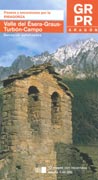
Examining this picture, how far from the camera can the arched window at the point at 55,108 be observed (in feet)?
53.2

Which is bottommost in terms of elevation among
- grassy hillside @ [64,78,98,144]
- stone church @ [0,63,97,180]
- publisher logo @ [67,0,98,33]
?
grassy hillside @ [64,78,98,144]

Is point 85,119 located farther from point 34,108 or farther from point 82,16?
point 82,16

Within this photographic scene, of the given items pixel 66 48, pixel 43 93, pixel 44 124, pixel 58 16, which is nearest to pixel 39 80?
pixel 43 93

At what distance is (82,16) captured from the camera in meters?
13.8

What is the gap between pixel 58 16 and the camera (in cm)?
1392

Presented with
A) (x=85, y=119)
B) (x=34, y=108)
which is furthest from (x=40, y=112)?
(x=85, y=119)

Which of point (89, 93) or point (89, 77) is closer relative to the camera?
point (89, 93)

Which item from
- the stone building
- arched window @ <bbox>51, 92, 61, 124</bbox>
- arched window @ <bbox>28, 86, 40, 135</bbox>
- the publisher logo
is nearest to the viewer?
the publisher logo

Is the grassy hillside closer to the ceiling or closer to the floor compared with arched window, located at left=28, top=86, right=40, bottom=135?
closer to the floor

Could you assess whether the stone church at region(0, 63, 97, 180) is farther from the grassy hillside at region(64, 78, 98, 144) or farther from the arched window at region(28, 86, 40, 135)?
the grassy hillside at region(64, 78, 98, 144)

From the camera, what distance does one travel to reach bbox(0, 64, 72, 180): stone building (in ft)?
46.9

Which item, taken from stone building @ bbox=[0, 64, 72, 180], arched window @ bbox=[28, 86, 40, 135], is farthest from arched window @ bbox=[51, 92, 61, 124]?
arched window @ bbox=[28, 86, 40, 135]

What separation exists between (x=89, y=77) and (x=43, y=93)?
98.2 meters

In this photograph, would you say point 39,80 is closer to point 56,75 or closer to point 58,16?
point 56,75
